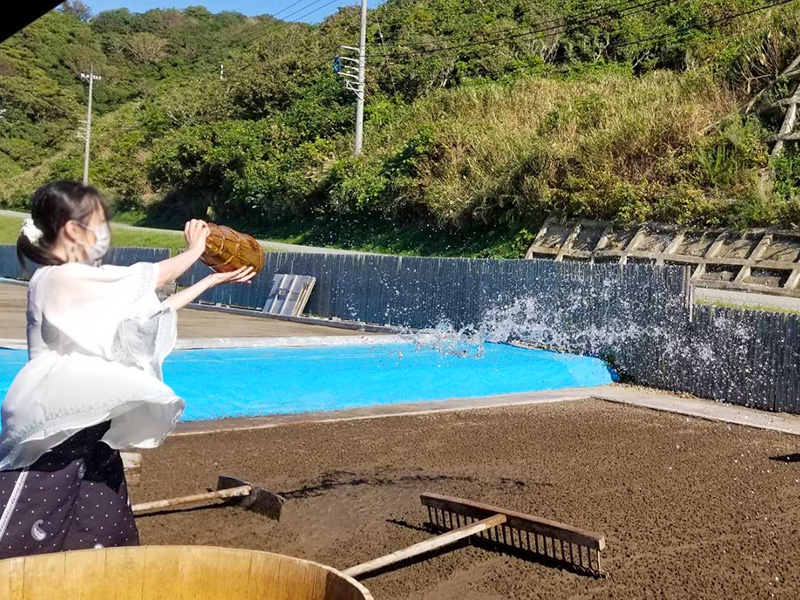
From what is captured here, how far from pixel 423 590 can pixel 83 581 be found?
208cm

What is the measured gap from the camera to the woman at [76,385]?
Answer: 2.54 m

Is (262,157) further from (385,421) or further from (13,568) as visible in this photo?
(13,568)

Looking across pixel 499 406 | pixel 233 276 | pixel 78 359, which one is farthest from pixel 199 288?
pixel 499 406

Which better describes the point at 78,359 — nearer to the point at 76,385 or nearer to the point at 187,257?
the point at 76,385

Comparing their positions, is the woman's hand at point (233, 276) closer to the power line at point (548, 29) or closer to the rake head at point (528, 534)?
the rake head at point (528, 534)

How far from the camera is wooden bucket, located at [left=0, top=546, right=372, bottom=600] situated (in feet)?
6.84

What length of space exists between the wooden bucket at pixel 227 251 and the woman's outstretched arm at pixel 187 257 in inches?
1.4

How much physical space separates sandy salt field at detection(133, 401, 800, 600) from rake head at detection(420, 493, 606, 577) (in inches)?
3.7

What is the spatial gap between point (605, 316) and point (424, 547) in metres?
7.69

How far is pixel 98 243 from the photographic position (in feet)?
8.73

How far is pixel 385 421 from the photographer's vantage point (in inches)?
316

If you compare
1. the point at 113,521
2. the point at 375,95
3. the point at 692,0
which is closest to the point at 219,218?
the point at 375,95

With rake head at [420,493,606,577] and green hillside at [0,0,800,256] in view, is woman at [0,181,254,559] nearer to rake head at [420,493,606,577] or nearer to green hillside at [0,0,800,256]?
green hillside at [0,0,800,256]

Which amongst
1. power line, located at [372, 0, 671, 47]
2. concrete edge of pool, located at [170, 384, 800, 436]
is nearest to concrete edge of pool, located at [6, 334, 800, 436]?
concrete edge of pool, located at [170, 384, 800, 436]
